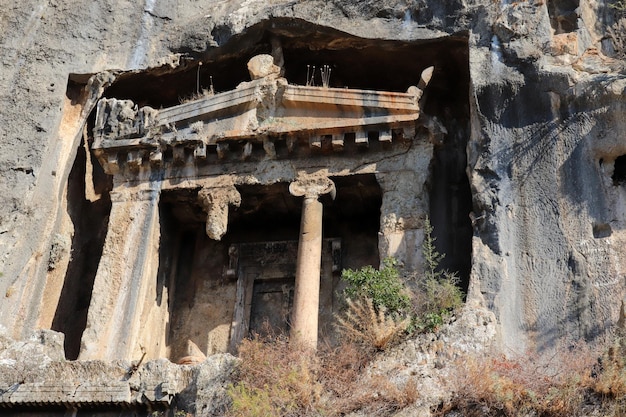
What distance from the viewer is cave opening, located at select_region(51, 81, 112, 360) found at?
14375mm

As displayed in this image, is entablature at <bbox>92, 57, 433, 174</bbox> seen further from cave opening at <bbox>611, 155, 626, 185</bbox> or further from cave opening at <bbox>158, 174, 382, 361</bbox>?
cave opening at <bbox>611, 155, 626, 185</bbox>

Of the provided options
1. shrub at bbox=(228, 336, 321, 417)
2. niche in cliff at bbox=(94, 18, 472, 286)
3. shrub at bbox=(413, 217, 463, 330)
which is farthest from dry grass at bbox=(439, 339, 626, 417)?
niche in cliff at bbox=(94, 18, 472, 286)

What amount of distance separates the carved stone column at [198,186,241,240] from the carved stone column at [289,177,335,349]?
35.9 inches

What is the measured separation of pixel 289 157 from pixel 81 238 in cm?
366

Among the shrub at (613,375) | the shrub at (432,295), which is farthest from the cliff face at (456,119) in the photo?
the shrub at (613,375)

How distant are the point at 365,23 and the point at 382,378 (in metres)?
6.46

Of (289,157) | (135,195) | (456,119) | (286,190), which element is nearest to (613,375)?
(286,190)

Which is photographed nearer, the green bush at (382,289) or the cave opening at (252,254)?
the green bush at (382,289)

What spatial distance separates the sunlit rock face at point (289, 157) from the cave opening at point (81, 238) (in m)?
0.04

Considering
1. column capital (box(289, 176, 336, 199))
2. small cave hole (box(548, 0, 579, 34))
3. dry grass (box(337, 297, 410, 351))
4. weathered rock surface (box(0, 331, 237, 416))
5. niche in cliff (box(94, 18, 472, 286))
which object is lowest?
weathered rock surface (box(0, 331, 237, 416))

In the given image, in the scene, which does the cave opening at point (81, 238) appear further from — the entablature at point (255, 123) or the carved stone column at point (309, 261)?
the carved stone column at point (309, 261)

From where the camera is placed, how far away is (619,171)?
41.5 feet

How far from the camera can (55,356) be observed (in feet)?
39.8

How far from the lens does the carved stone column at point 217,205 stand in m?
14.0
